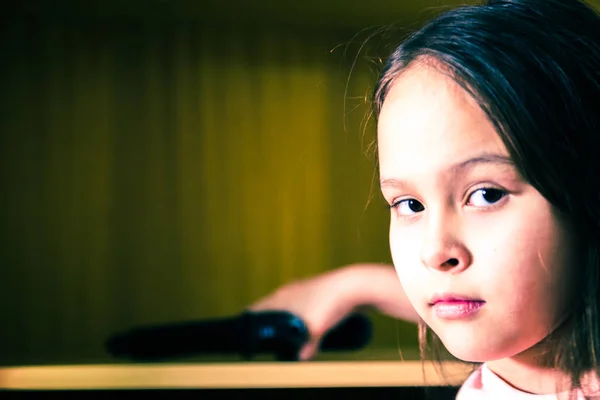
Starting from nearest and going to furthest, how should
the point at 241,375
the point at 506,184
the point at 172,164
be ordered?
the point at 506,184, the point at 241,375, the point at 172,164

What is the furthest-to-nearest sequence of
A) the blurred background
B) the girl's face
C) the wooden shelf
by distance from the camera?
the blurred background → the wooden shelf → the girl's face

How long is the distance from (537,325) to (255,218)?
73 centimetres

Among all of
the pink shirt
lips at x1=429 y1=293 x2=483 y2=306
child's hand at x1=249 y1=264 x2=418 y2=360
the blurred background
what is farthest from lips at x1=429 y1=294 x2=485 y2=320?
the blurred background

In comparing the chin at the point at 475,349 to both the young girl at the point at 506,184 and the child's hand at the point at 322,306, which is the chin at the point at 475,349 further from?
the child's hand at the point at 322,306

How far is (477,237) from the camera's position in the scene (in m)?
0.41

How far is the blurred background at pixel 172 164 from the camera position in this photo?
107 cm

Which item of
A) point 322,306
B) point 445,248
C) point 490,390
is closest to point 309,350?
point 322,306

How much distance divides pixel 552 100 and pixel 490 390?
9.2 inches

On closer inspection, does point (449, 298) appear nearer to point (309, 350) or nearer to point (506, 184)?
point (506, 184)

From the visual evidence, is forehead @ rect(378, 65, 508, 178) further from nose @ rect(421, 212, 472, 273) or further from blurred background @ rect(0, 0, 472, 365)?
blurred background @ rect(0, 0, 472, 365)

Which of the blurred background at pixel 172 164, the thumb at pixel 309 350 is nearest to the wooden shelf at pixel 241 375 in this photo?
the thumb at pixel 309 350

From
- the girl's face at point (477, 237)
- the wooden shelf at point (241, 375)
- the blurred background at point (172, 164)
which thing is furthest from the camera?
the blurred background at point (172, 164)

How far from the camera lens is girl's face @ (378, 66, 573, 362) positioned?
0.41 m

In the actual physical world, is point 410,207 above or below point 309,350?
above
